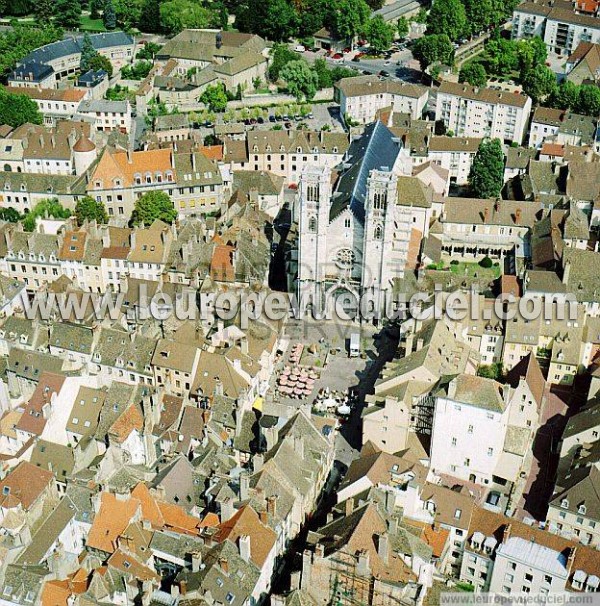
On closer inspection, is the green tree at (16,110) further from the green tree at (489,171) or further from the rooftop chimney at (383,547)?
the rooftop chimney at (383,547)

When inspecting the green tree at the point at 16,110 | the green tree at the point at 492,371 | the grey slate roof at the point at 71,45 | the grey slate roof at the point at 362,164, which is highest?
the grey slate roof at the point at 71,45

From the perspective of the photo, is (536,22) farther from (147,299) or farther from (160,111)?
(147,299)

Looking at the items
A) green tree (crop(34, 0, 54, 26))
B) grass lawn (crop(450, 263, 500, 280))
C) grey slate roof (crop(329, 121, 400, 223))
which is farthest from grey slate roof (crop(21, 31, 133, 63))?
grass lawn (crop(450, 263, 500, 280))

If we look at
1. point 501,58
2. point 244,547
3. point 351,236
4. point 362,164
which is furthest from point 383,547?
point 501,58

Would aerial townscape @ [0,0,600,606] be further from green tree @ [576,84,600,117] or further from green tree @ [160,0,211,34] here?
green tree @ [160,0,211,34]

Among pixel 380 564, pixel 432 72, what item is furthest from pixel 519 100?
pixel 380 564

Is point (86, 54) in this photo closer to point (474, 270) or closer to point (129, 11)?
point (129, 11)

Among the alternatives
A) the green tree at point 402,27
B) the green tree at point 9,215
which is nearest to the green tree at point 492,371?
the green tree at point 9,215
